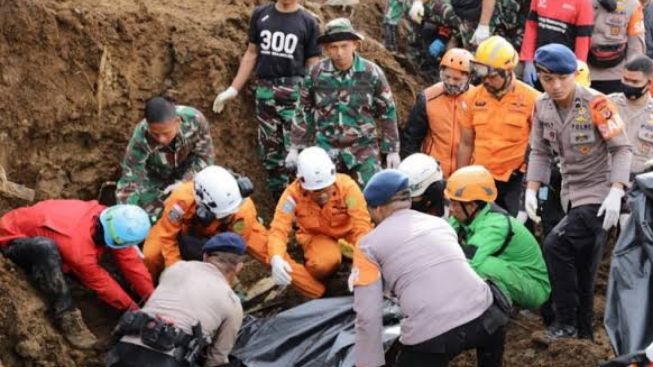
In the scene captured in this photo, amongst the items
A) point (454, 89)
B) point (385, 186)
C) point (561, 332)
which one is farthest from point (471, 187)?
point (454, 89)

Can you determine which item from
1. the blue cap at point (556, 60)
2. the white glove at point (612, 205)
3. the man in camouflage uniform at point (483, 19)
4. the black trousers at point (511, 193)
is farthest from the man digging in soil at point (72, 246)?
the man in camouflage uniform at point (483, 19)

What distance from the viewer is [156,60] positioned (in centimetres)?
1027

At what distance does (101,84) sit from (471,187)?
374cm

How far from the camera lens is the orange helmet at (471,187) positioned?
769cm

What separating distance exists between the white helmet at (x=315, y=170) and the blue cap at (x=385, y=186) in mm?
1696

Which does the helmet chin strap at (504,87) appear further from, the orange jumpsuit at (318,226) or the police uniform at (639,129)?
the orange jumpsuit at (318,226)

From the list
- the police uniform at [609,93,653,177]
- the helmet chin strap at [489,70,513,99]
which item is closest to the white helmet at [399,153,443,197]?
the helmet chin strap at [489,70,513,99]

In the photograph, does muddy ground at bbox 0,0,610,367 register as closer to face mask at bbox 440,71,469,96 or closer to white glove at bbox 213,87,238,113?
white glove at bbox 213,87,238,113

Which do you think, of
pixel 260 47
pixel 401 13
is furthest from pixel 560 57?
pixel 401 13

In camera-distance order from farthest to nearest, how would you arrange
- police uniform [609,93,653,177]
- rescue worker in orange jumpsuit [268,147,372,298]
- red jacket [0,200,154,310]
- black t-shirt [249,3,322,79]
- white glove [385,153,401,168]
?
black t-shirt [249,3,322,79]
white glove [385,153,401,168]
rescue worker in orange jumpsuit [268,147,372,298]
police uniform [609,93,653,177]
red jacket [0,200,154,310]

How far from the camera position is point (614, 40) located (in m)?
10.0

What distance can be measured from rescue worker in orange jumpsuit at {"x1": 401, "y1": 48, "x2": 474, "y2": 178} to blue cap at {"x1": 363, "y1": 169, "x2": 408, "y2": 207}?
8.50 ft

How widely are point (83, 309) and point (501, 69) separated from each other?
364 centimetres

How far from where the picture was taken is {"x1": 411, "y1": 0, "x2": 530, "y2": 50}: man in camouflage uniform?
10562mm
